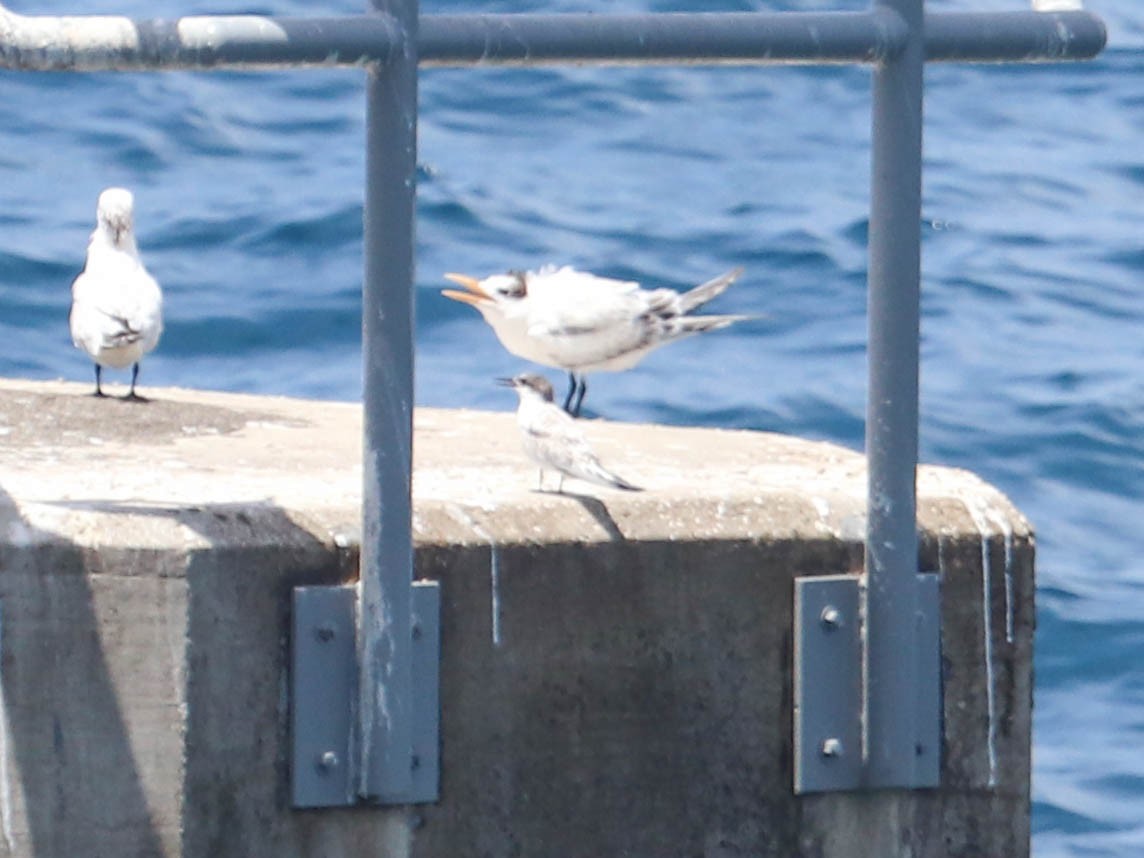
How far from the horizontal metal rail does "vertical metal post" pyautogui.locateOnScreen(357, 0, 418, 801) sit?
0.23 feet

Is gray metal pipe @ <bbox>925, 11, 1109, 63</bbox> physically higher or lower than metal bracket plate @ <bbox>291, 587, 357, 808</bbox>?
higher

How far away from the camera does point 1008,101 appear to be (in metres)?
15.0

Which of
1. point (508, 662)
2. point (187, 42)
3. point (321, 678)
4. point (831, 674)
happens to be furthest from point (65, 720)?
point (831, 674)

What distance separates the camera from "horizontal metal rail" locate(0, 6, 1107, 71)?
10.6 ft

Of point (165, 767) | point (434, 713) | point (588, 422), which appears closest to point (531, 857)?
point (434, 713)

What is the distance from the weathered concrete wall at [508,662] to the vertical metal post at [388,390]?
182mm

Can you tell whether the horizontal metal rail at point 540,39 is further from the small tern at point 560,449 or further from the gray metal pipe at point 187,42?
the small tern at point 560,449

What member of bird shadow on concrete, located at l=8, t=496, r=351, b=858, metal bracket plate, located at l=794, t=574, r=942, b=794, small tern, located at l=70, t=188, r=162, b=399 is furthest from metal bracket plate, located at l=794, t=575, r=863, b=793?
small tern, located at l=70, t=188, r=162, b=399

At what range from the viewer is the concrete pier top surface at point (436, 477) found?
12.8 ft

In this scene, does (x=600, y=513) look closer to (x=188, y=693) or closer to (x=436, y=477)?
(x=436, y=477)

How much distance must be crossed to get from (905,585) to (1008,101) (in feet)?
Answer: 37.8

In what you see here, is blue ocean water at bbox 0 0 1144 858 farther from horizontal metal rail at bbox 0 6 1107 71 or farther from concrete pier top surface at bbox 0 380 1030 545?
horizontal metal rail at bbox 0 6 1107 71

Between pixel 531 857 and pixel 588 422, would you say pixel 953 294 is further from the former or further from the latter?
pixel 531 857

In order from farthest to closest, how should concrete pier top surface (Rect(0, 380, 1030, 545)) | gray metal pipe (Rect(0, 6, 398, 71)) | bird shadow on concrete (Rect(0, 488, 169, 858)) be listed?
1. concrete pier top surface (Rect(0, 380, 1030, 545))
2. bird shadow on concrete (Rect(0, 488, 169, 858))
3. gray metal pipe (Rect(0, 6, 398, 71))
